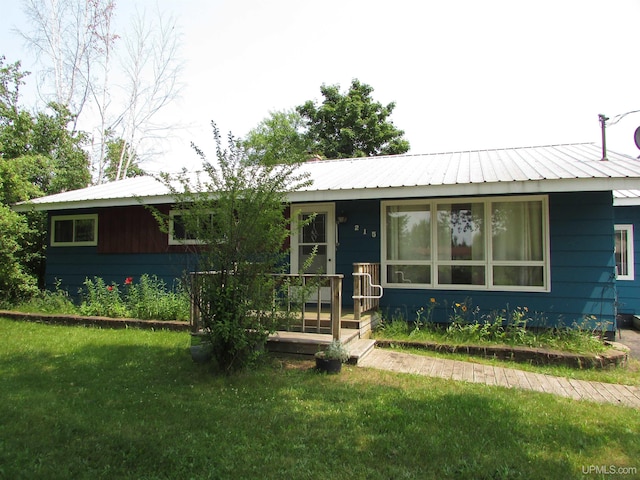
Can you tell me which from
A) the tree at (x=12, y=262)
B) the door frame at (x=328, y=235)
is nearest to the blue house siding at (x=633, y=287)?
the door frame at (x=328, y=235)

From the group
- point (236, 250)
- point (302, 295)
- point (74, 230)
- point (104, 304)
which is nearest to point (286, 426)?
point (302, 295)

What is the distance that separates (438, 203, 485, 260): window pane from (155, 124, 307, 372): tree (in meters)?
3.61

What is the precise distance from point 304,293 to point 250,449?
1997mm

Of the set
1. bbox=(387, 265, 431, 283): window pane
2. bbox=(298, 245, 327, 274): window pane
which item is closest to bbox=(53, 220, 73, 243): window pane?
bbox=(298, 245, 327, 274): window pane

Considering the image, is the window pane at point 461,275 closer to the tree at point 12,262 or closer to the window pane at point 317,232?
the window pane at point 317,232

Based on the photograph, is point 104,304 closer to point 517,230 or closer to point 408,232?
point 408,232

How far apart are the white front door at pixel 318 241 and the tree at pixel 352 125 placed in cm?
1515

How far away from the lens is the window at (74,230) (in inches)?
373

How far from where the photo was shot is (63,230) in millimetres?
→ 9766

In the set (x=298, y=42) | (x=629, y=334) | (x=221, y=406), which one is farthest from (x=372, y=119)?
(x=221, y=406)

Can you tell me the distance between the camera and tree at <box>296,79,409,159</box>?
2286cm

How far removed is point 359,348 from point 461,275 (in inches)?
101

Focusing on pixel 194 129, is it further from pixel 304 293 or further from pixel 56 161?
pixel 304 293

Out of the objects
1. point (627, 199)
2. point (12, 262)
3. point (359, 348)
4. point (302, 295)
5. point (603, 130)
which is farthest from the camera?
point (12, 262)
